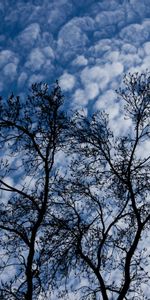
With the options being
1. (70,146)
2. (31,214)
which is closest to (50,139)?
(70,146)

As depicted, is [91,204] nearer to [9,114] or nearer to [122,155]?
[122,155]

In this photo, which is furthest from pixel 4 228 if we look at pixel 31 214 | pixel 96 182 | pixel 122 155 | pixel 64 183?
pixel 122 155

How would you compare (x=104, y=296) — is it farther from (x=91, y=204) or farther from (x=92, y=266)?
(x=91, y=204)

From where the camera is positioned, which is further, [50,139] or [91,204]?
[91,204]

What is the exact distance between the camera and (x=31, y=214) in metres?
13.2

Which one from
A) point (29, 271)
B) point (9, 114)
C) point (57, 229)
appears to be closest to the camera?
point (29, 271)

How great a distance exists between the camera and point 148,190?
14492mm

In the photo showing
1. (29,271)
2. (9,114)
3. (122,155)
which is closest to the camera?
(29,271)

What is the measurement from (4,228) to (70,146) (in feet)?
12.3

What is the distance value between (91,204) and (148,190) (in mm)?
2093

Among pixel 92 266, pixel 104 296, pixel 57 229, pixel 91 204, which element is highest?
pixel 91 204

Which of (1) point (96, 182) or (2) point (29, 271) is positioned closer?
(2) point (29, 271)

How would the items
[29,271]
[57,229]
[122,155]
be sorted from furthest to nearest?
[122,155]
[57,229]
[29,271]

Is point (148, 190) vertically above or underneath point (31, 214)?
above
